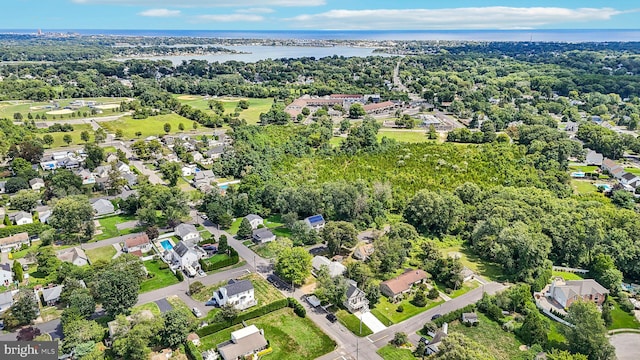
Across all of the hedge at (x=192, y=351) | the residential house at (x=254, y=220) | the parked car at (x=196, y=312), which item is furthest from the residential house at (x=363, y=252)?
the hedge at (x=192, y=351)

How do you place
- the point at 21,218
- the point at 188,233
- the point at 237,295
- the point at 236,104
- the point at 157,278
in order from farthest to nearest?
the point at 236,104 < the point at 21,218 < the point at 188,233 < the point at 157,278 < the point at 237,295

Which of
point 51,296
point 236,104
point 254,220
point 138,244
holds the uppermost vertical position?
point 236,104

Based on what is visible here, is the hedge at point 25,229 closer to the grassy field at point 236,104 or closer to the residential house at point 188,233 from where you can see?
the residential house at point 188,233

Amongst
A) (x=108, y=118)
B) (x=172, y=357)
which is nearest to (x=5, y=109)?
(x=108, y=118)

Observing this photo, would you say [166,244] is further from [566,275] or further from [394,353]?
[566,275]

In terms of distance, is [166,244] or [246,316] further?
[166,244]

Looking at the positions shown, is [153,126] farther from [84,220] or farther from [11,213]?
[84,220]

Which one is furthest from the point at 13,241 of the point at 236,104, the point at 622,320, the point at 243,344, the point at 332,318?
the point at 236,104
